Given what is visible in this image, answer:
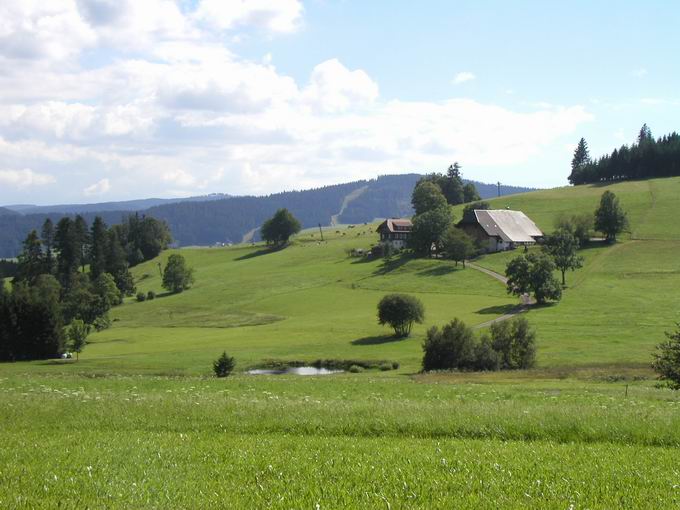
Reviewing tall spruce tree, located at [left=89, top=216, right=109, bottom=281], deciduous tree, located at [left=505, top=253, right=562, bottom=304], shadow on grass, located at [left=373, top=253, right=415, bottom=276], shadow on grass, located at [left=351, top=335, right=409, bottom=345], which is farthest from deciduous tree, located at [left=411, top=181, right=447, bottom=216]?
shadow on grass, located at [left=351, top=335, right=409, bottom=345]

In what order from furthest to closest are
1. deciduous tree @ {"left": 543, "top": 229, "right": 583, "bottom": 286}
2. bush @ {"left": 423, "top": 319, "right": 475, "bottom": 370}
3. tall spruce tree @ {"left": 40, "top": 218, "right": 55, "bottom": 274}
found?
tall spruce tree @ {"left": 40, "top": 218, "right": 55, "bottom": 274}, deciduous tree @ {"left": 543, "top": 229, "right": 583, "bottom": 286}, bush @ {"left": 423, "top": 319, "right": 475, "bottom": 370}

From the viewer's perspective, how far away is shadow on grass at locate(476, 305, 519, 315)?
92306mm

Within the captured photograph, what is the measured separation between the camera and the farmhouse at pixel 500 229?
477 feet

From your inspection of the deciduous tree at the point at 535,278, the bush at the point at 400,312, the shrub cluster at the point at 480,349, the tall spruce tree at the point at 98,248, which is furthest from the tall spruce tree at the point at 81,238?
the shrub cluster at the point at 480,349

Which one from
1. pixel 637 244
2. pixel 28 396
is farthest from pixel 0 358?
pixel 637 244

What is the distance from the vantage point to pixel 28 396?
23.6m

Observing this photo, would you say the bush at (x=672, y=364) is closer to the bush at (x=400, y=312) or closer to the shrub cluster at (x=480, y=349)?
the shrub cluster at (x=480, y=349)

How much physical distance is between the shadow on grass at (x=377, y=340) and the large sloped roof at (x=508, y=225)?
71.1m

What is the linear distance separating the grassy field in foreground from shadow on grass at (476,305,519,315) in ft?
235

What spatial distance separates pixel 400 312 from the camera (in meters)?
81.1

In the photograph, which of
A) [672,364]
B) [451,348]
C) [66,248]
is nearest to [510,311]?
[451,348]

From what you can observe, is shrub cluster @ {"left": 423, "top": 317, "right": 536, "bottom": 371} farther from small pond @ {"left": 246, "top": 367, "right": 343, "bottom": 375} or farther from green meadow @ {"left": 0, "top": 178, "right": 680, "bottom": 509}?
green meadow @ {"left": 0, "top": 178, "right": 680, "bottom": 509}

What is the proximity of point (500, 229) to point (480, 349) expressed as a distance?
91.7 meters

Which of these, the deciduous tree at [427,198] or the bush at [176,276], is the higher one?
the deciduous tree at [427,198]
